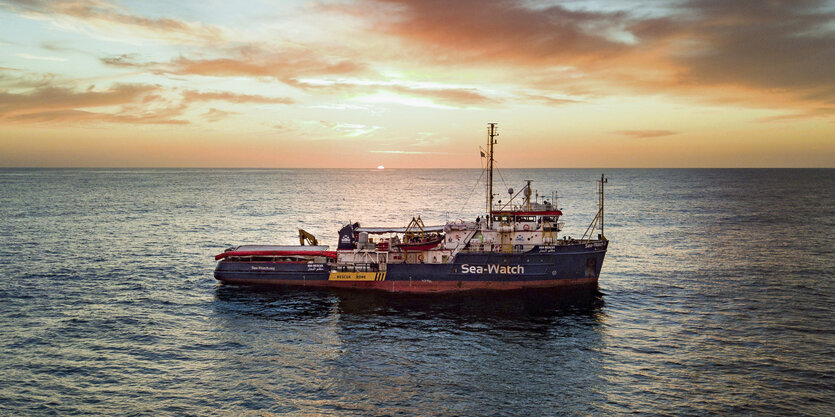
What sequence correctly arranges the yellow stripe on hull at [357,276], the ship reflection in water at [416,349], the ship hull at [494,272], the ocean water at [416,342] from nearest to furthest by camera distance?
the ocean water at [416,342]
the ship reflection in water at [416,349]
the ship hull at [494,272]
the yellow stripe on hull at [357,276]

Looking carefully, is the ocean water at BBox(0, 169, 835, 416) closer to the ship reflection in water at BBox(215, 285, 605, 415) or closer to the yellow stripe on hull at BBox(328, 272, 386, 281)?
A: the ship reflection in water at BBox(215, 285, 605, 415)

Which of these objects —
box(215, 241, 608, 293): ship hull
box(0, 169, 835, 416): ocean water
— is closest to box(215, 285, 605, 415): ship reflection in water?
box(0, 169, 835, 416): ocean water

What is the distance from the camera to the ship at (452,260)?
5306 centimetres

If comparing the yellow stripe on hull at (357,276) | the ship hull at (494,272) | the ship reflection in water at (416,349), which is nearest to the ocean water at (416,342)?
the ship reflection in water at (416,349)

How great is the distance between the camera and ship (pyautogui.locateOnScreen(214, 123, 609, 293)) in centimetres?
5306

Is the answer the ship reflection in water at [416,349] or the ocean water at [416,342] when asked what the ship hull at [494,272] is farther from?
the ocean water at [416,342]

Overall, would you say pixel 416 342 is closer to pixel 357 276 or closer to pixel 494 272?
pixel 357 276

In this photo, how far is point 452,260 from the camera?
53.2m

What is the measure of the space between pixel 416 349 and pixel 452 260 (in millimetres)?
16622

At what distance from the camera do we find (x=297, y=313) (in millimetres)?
46625

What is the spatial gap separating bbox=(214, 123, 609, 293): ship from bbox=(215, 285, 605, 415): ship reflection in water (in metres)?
1.59

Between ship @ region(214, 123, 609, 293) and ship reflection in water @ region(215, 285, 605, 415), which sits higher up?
ship @ region(214, 123, 609, 293)

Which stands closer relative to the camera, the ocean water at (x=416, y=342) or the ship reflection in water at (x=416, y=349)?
the ocean water at (x=416, y=342)

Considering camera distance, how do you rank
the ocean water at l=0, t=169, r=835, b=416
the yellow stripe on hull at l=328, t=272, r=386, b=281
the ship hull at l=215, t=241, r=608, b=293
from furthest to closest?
the yellow stripe on hull at l=328, t=272, r=386, b=281 < the ship hull at l=215, t=241, r=608, b=293 < the ocean water at l=0, t=169, r=835, b=416
